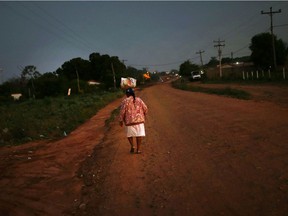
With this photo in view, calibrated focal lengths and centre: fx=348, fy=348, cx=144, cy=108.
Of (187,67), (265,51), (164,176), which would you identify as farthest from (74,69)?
(164,176)

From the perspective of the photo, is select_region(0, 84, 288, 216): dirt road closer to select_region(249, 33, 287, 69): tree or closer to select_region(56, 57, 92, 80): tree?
select_region(249, 33, 287, 69): tree

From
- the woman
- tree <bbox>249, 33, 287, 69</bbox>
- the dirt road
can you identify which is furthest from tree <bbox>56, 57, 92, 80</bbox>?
the woman

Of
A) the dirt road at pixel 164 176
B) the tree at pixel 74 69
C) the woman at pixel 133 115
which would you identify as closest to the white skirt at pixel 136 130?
the woman at pixel 133 115

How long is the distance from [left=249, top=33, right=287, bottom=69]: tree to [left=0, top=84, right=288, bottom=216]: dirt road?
173 ft

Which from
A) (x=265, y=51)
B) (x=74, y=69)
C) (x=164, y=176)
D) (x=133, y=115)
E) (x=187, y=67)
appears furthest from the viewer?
(x=187, y=67)

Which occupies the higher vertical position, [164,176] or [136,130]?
[136,130]

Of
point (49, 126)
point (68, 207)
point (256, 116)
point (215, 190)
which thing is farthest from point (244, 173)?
point (49, 126)

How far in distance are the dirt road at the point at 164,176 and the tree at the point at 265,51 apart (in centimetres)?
5262

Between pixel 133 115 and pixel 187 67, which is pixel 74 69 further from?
pixel 133 115

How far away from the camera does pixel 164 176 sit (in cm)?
651

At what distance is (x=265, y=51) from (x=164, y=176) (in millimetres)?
59461

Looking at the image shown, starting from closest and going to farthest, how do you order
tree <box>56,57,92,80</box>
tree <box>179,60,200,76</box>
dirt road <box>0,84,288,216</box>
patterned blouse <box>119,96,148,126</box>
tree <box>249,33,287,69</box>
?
dirt road <box>0,84,288,216</box> < patterned blouse <box>119,96,148,126</box> < tree <box>249,33,287,69</box> < tree <box>56,57,92,80</box> < tree <box>179,60,200,76</box>

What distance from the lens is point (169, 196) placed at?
17.9 feet

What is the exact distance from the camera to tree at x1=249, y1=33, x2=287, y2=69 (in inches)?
2381
